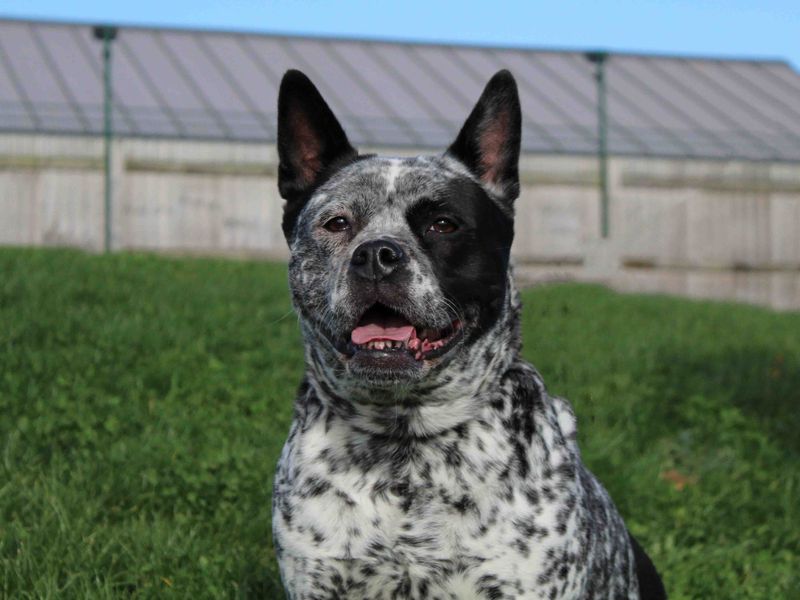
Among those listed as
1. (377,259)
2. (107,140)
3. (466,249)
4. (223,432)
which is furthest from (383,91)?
(377,259)

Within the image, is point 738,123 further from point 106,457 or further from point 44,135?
point 106,457

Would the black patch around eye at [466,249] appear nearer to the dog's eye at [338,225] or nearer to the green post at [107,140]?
the dog's eye at [338,225]

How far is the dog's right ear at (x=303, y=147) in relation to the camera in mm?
4074

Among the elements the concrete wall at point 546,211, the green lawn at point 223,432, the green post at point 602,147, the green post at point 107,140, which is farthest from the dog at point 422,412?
the green post at point 602,147

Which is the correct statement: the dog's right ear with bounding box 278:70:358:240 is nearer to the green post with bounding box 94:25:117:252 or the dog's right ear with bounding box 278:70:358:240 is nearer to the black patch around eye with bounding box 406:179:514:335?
the black patch around eye with bounding box 406:179:514:335

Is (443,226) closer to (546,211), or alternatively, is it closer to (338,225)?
(338,225)

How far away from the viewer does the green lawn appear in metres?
4.90

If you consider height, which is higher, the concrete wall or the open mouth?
the open mouth

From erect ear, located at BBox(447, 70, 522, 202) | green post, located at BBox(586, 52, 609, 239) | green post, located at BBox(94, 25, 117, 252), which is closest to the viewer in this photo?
erect ear, located at BBox(447, 70, 522, 202)

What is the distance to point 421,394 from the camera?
12.2 feet

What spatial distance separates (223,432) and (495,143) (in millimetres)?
3179

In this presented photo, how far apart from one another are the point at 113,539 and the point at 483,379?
1948 millimetres

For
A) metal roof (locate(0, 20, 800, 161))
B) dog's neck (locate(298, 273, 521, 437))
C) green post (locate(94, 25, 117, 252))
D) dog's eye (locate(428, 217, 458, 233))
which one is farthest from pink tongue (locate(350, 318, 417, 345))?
metal roof (locate(0, 20, 800, 161))

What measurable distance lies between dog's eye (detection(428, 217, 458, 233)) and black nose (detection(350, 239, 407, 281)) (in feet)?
0.85
